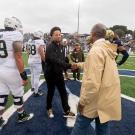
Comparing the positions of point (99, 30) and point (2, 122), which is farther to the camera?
point (2, 122)

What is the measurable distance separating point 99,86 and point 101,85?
0.35 feet

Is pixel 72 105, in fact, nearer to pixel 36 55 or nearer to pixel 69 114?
pixel 69 114

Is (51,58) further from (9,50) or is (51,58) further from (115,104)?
(115,104)

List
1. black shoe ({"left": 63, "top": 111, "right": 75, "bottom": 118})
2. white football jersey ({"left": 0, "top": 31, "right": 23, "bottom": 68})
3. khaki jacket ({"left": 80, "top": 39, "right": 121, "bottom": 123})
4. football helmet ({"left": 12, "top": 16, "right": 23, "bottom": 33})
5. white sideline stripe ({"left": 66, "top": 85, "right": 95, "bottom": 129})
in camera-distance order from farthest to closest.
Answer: black shoe ({"left": 63, "top": 111, "right": 75, "bottom": 118}) → white sideline stripe ({"left": 66, "top": 85, "right": 95, "bottom": 129}) → football helmet ({"left": 12, "top": 16, "right": 23, "bottom": 33}) → white football jersey ({"left": 0, "top": 31, "right": 23, "bottom": 68}) → khaki jacket ({"left": 80, "top": 39, "right": 121, "bottom": 123})

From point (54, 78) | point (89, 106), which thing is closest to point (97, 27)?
point (89, 106)

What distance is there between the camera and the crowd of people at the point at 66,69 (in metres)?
4.26

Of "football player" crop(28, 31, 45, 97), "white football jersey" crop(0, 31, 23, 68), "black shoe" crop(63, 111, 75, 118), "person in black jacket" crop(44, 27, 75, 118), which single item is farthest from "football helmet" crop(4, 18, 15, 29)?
"football player" crop(28, 31, 45, 97)

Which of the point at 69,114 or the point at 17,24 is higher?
the point at 17,24

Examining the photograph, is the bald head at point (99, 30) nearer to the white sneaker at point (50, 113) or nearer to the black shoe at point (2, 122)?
the black shoe at point (2, 122)

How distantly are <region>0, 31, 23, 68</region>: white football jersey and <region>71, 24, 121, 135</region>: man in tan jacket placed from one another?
7.60 ft

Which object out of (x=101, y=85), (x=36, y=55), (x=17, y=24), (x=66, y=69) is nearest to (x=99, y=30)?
(x=101, y=85)

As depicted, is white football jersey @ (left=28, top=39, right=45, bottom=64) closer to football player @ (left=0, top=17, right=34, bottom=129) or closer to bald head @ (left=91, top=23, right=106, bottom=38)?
football player @ (left=0, top=17, right=34, bottom=129)

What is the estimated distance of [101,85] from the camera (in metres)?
4.32

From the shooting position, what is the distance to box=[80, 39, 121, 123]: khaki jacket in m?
4.18
